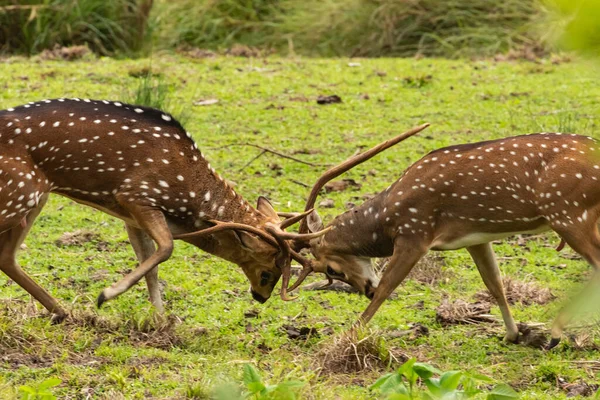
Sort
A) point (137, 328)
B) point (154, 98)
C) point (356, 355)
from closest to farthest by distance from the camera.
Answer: point (356, 355) < point (137, 328) < point (154, 98)

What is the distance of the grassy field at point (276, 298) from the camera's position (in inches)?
206

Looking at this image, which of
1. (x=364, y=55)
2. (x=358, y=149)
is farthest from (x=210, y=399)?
(x=364, y=55)

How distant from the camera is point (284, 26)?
16141mm

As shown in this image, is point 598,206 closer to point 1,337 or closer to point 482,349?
point 482,349

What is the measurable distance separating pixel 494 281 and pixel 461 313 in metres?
0.36

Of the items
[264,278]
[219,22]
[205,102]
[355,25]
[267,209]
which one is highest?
[267,209]

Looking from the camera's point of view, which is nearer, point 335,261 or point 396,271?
point 396,271

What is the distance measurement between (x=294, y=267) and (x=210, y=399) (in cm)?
289

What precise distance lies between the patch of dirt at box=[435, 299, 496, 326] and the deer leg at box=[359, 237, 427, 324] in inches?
17.8

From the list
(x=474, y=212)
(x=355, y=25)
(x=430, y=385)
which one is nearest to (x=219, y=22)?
(x=355, y=25)

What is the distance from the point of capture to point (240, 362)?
524 centimetres

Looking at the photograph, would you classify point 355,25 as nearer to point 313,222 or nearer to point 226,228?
point 313,222

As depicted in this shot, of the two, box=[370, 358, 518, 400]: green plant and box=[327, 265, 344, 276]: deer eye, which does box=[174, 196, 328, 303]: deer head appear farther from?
box=[370, 358, 518, 400]: green plant

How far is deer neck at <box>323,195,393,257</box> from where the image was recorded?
650 centimetres
